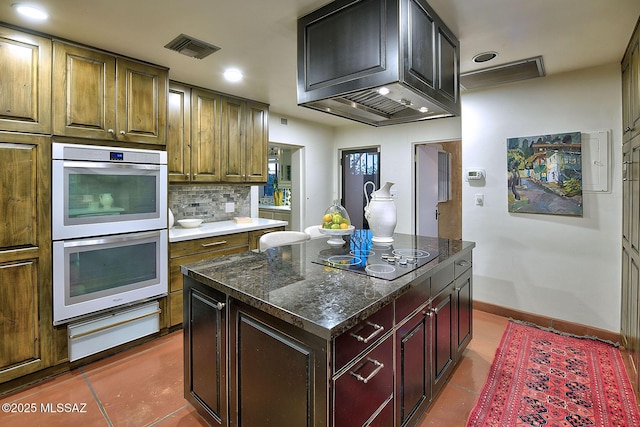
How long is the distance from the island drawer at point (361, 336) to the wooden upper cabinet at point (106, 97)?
2.40 metres

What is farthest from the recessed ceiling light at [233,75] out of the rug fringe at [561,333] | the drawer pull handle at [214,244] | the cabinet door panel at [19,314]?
the rug fringe at [561,333]

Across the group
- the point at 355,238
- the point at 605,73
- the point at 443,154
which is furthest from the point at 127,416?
the point at 443,154

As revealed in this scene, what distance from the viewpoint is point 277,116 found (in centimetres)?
457

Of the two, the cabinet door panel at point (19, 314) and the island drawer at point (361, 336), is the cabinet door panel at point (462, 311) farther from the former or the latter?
the cabinet door panel at point (19, 314)

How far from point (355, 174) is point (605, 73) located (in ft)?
10.7

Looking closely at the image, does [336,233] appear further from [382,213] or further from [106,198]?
[106,198]

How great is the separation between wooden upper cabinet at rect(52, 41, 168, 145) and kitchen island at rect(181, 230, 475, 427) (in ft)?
4.85

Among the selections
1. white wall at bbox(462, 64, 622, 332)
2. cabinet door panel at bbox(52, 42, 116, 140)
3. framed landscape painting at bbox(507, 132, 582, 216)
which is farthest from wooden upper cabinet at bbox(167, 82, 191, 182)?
framed landscape painting at bbox(507, 132, 582, 216)

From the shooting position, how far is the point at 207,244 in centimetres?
320

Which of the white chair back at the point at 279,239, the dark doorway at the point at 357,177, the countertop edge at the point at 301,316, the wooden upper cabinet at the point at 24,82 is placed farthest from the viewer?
the dark doorway at the point at 357,177

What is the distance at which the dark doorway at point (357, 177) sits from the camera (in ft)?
16.9

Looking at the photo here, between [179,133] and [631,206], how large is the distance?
12.4 ft

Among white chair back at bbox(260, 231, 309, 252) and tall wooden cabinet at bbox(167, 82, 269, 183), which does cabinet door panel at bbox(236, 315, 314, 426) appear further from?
tall wooden cabinet at bbox(167, 82, 269, 183)

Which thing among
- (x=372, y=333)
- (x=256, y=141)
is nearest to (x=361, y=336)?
(x=372, y=333)
